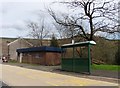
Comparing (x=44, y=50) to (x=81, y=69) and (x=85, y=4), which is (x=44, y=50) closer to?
(x=85, y=4)

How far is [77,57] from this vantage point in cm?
2870

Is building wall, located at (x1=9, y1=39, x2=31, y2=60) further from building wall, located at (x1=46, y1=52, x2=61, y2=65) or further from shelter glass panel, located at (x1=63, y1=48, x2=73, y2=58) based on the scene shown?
shelter glass panel, located at (x1=63, y1=48, x2=73, y2=58)

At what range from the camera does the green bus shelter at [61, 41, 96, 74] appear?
26453 millimetres

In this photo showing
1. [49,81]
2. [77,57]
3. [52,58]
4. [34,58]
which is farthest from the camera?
[34,58]

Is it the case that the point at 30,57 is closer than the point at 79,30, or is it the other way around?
the point at 79,30

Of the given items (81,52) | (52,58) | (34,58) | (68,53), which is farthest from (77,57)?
(34,58)

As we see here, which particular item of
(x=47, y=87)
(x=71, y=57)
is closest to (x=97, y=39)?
(x=71, y=57)

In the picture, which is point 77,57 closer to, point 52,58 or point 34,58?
point 52,58

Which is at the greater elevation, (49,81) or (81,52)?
(81,52)

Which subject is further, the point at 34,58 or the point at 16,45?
the point at 16,45

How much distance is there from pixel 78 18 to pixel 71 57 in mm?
10575

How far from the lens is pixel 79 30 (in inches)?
1576

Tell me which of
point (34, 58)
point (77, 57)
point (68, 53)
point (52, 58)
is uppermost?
point (68, 53)

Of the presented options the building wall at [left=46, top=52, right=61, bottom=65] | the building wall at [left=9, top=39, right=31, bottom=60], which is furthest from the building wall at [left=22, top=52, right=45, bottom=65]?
the building wall at [left=9, top=39, right=31, bottom=60]
